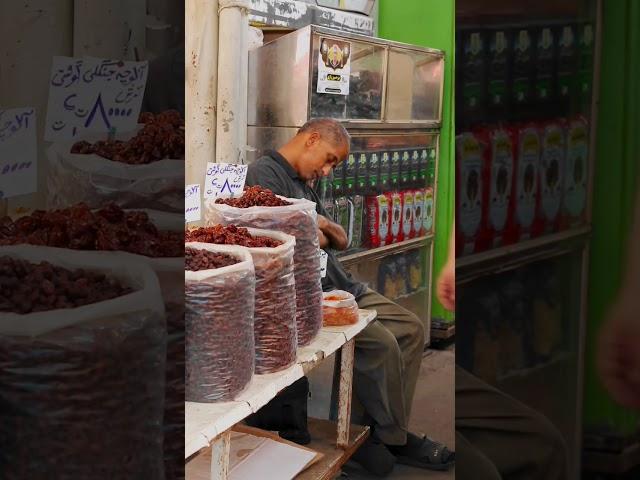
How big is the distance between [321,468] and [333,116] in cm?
173

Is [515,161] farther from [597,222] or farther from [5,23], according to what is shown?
[5,23]

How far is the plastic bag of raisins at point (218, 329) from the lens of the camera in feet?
5.00

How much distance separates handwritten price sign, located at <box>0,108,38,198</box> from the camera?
0.58m

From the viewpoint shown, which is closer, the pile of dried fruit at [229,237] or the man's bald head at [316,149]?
the pile of dried fruit at [229,237]

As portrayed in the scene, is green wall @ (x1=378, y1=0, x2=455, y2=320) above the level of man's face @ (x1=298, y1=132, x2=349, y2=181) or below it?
above

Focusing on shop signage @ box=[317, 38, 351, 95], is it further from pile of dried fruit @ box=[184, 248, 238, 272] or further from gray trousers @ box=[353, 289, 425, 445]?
pile of dried fruit @ box=[184, 248, 238, 272]

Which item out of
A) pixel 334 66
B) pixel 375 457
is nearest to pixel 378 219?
pixel 334 66

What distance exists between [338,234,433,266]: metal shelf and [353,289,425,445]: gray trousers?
65 centimetres

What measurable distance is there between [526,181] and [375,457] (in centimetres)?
249

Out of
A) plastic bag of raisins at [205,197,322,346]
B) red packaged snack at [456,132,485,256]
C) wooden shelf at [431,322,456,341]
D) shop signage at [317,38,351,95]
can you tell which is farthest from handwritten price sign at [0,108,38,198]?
wooden shelf at [431,322,456,341]

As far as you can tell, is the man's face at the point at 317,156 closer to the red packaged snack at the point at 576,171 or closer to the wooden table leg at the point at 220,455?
the wooden table leg at the point at 220,455

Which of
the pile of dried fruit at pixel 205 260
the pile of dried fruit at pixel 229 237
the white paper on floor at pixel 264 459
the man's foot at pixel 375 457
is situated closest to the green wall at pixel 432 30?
the man's foot at pixel 375 457

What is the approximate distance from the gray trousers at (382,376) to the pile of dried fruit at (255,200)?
0.89 m

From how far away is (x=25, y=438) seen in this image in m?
0.59
